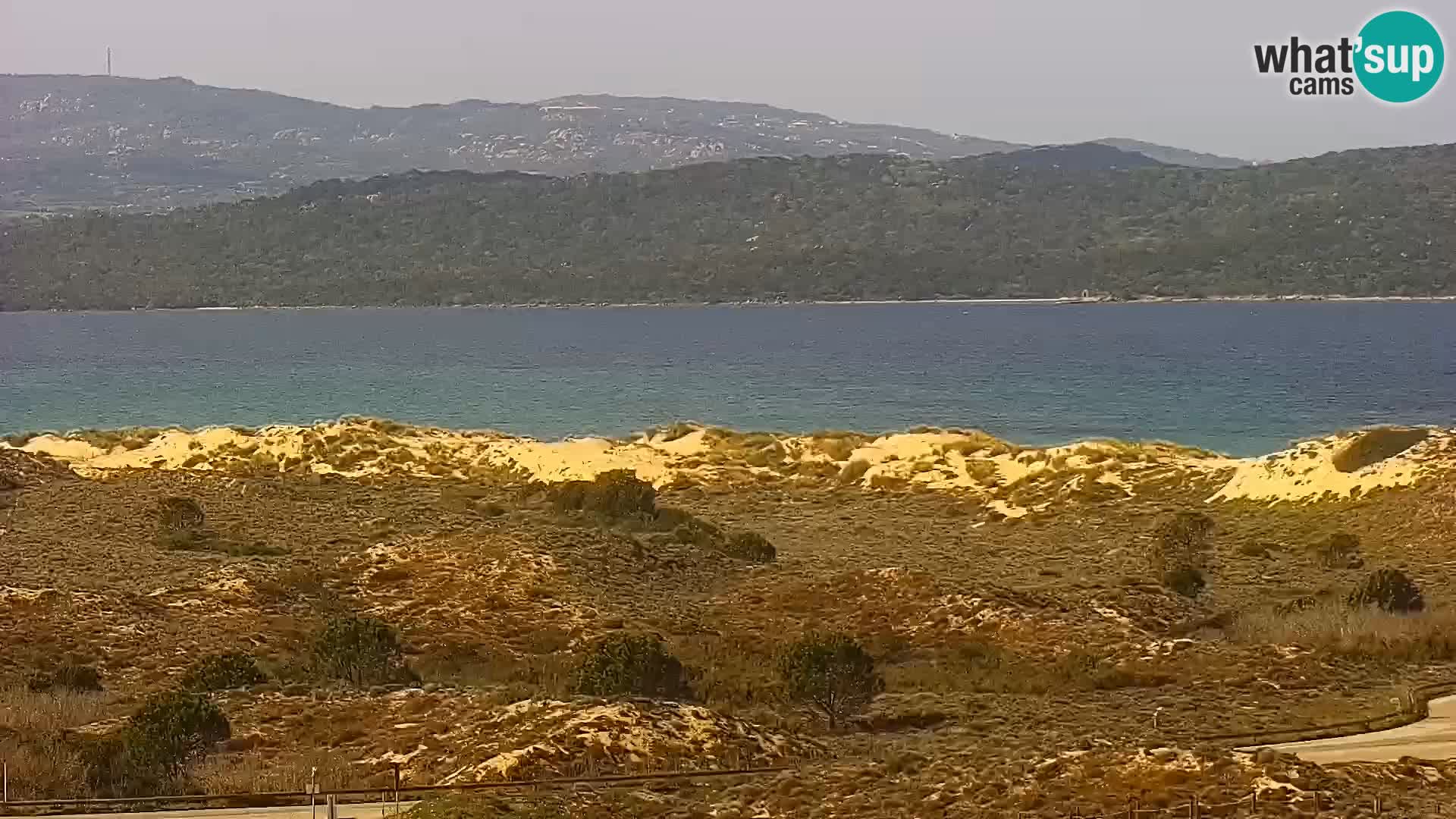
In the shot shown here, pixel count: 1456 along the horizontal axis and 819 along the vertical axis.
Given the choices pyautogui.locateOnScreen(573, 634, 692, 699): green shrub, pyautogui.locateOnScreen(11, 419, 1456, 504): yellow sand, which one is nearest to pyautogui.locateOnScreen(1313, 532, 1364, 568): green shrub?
pyautogui.locateOnScreen(11, 419, 1456, 504): yellow sand

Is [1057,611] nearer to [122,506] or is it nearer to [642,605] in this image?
[642,605]

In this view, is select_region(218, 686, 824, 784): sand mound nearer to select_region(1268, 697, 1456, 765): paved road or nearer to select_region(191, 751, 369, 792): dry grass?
select_region(191, 751, 369, 792): dry grass

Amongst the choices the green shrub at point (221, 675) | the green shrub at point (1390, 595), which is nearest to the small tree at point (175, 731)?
the green shrub at point (221, 675)

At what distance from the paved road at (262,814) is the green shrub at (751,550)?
19.8m

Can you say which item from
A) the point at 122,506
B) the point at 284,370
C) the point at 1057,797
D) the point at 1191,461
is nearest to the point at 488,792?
the point at 1057,797

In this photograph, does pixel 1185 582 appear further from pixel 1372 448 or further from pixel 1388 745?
pixel 1372 448

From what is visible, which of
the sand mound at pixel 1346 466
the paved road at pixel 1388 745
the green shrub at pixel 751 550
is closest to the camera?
the paved road at pixel 1388 745

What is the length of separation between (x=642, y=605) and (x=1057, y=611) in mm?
7639

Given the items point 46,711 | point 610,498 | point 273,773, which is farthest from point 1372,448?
point 46,711

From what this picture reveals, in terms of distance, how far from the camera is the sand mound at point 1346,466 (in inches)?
1704

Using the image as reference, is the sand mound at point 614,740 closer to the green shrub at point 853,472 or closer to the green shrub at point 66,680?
the green shrub at point 66,680

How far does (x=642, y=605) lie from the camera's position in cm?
3000

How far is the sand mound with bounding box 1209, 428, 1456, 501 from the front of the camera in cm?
4328

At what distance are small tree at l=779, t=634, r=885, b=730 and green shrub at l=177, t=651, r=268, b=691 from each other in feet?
25.7
